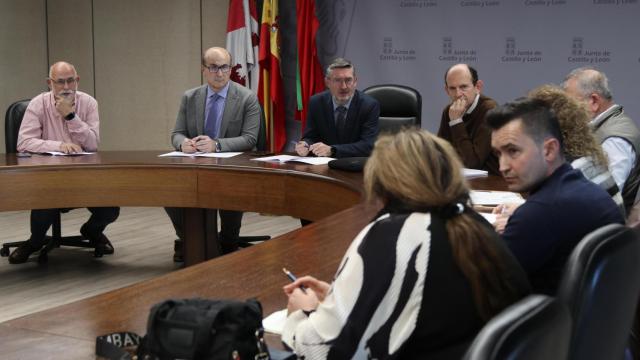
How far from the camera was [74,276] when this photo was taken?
17.4ft

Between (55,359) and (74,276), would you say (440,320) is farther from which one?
(74,276)

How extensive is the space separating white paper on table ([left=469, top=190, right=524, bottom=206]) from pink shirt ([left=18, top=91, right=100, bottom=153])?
2.78 m

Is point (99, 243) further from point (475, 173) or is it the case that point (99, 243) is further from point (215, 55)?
point (475, 173)

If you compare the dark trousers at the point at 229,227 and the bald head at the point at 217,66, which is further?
the dark trousers at the point at 229,227

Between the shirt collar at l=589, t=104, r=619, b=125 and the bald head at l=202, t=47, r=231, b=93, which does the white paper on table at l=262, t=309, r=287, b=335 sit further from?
the bald head at l=202, t=47, r=231, b=93

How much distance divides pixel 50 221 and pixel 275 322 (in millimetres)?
3951

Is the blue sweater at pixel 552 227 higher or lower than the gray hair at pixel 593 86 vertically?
lower

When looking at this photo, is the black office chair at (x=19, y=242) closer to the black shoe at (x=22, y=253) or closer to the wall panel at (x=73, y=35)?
the black shoe at (x=22, y=253)

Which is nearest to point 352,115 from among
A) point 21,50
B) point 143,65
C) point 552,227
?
point 552,227

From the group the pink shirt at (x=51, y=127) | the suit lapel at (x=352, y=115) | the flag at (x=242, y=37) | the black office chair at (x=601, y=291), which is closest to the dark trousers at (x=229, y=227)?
the pink shirt at (x=51, y=127)

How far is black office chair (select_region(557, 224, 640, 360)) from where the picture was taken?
1534 millimetres

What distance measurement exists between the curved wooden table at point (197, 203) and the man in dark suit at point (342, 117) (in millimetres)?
524

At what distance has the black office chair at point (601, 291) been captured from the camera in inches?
60.4

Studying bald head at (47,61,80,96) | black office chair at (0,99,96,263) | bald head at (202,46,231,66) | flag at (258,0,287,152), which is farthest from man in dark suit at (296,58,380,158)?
flag at (258,0,287,152)
